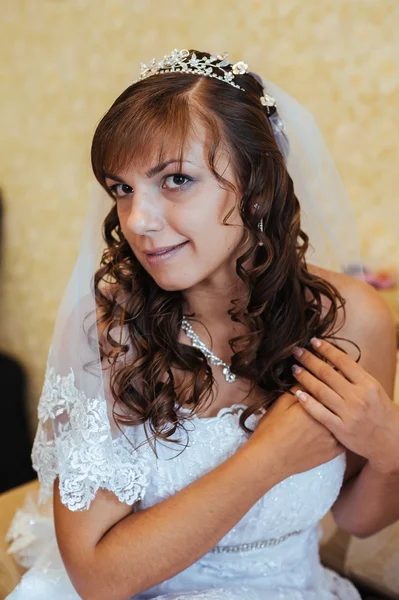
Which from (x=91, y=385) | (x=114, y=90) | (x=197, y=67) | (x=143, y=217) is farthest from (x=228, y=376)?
(x=114, y=90)

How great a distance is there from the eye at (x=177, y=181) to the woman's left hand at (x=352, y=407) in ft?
1.43

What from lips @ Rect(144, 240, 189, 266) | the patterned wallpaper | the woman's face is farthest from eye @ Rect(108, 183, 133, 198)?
the patterned wallpaper

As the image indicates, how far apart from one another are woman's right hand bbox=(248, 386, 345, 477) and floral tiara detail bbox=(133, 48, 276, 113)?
624mm

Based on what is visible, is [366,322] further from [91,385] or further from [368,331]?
[91,385]

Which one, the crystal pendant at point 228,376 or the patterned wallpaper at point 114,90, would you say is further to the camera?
the patterned wallpaper at point 114,90

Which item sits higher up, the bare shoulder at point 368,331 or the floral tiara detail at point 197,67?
the floral tiara detail at point 197,67

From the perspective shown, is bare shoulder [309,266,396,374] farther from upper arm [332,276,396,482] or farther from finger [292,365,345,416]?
finger [292,365,345,416]

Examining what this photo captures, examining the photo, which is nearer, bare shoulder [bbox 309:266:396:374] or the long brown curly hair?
the long brown curly hair

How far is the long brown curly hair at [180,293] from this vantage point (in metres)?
1.15

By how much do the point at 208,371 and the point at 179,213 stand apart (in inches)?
14.3

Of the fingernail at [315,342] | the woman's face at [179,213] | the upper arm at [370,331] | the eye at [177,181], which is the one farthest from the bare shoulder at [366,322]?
the eye at [177,181]

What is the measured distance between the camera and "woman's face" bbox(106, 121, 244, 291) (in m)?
1.14

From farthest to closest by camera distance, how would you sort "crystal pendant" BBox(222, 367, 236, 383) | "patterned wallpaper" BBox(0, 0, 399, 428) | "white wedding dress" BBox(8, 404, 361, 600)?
"patterned wallpaper" BBox(0, 0, 399, 428) → "crystal pendant" BBox(222, 367, 236, 383) → "white wedding dress" BBox(8, 404, 361, 600)

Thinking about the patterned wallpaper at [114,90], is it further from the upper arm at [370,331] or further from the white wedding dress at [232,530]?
the white wedding dress at [232,530]
